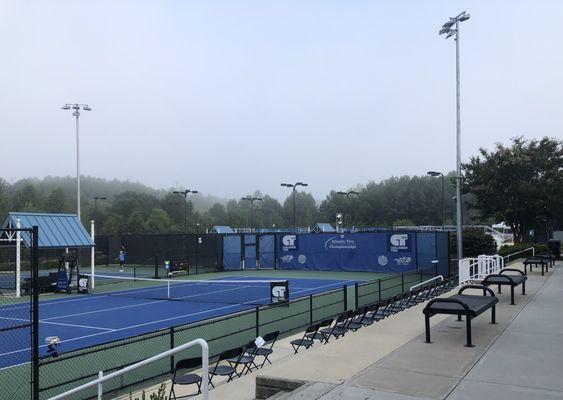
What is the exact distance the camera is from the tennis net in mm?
23695

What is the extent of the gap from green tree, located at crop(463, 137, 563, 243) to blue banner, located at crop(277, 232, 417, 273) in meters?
7.37

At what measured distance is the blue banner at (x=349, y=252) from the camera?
119ft

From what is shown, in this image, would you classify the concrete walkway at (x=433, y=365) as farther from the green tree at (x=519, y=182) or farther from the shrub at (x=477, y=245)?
the shrub at (x=477, y=245)

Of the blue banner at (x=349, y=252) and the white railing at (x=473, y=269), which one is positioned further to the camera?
the blue banner at (x=349, y=252)

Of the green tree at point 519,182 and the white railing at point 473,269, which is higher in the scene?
the green tree at point 519,182

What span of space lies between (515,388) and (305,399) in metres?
2.65

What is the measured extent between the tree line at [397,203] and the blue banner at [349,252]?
573 cm

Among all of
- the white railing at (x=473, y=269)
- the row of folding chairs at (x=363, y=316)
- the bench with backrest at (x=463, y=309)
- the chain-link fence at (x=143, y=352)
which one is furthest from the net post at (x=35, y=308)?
the white railing at (x=473, y=269)

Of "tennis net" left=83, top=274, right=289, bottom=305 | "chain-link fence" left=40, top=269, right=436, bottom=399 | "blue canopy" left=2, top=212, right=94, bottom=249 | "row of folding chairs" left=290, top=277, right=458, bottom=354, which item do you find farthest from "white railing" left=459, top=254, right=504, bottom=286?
"blue canopy" left=2, top=212, right=94, bottom=249

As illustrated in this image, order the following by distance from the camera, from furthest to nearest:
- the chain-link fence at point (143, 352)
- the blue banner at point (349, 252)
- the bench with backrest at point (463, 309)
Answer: the blue banner at point (349, 252) → the chain-link fence at point (143, 352) → the bench with backrest at point (463, 309)

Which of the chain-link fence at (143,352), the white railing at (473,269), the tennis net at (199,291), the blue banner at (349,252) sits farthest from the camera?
the blue banner at (349,252)

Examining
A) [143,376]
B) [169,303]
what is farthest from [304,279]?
[143,376]

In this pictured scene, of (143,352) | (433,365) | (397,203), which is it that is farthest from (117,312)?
(397,203)

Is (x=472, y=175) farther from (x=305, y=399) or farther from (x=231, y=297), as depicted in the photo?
(x=305, y=399)
